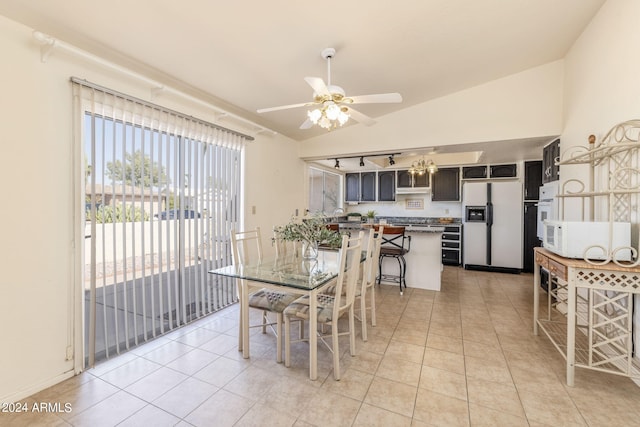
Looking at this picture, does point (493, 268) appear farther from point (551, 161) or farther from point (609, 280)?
point (609, 280)

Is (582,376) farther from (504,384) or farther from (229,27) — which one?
(229,27)

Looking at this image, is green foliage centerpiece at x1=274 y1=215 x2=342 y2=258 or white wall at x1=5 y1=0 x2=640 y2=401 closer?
white wall at x1=5 y1=0 x2=640 y2=401

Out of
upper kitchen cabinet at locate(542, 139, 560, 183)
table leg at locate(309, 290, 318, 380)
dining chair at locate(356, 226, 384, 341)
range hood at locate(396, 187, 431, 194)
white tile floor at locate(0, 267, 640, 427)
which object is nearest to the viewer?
white tile floor at locate(0, 267, 640, 427)

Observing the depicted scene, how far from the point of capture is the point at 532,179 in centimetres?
500

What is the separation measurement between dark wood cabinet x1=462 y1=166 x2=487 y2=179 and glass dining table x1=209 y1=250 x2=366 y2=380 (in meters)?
4.15

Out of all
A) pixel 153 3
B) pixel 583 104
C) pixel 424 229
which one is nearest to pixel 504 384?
pixel 424 229

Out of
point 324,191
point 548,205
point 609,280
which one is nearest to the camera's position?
point 609,280

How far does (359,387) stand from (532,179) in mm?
5063

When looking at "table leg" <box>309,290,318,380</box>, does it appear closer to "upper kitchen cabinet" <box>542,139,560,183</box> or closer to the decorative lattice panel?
the decorative lattice panel

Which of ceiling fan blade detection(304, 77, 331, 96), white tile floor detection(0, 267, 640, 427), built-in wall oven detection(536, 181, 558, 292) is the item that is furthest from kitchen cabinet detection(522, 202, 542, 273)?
ceiling fan blade detection(304, 77, 331, 96)

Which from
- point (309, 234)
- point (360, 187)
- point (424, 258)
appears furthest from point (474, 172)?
point (309, 234)

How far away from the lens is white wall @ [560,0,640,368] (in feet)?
6.54

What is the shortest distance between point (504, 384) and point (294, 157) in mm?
3893

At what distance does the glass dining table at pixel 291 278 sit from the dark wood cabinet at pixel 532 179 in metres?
4.17
